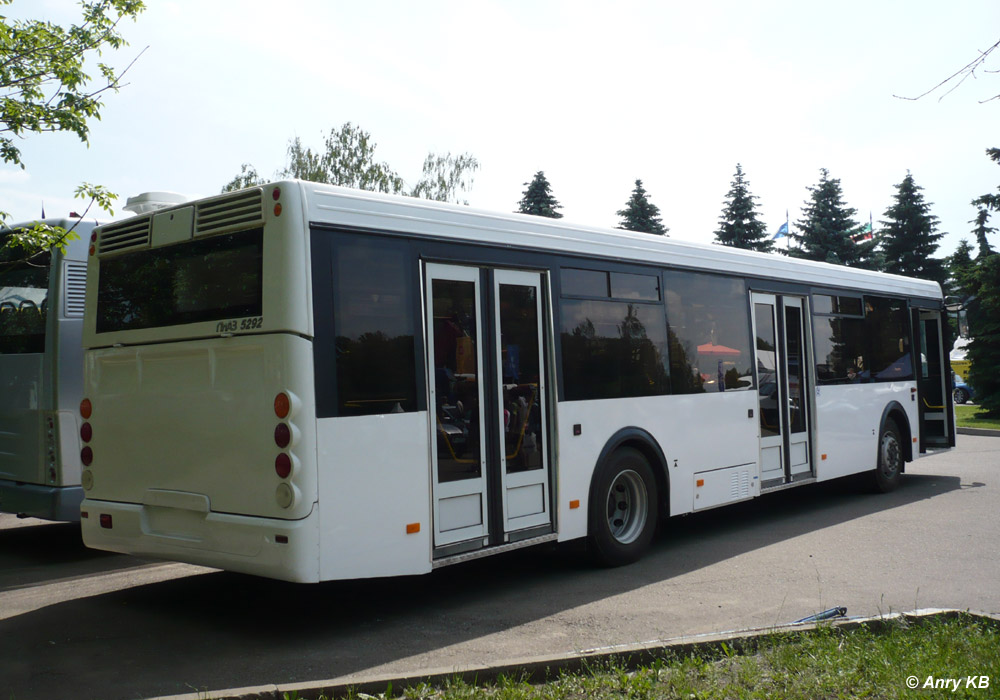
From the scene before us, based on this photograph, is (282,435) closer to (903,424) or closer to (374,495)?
(374,495)

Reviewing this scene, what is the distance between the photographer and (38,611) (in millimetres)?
6988

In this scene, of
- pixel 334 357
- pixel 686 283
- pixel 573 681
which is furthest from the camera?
pixel 686 283

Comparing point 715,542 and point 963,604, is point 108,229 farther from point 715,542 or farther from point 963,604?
point 963,604

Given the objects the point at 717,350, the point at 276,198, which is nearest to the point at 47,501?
the point at 276,198

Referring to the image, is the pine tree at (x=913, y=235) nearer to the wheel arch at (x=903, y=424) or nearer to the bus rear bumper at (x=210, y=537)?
the wheel arch at (x=903, y=424)

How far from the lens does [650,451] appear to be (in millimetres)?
8812

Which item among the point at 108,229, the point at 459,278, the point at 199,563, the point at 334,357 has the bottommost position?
the point at 199,563

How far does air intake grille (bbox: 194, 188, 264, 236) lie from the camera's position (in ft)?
20.2

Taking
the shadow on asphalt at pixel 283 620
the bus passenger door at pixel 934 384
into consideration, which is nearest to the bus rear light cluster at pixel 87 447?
the shadow on asphalt at pixel 283 620

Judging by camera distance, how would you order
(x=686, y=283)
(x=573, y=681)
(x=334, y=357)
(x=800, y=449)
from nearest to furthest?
(x=573, y=681) → (x=334, y=357) → (x=686, y=283) → (x=800, y=449)

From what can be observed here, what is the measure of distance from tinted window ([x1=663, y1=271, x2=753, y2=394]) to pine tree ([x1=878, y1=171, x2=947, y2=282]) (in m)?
38.6

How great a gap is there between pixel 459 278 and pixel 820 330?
6.52 meters

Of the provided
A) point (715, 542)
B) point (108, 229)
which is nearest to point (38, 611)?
point (108, 229)

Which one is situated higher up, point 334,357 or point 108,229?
point 108,229
